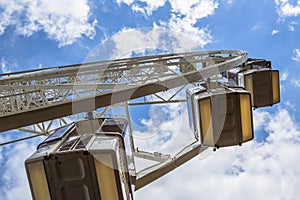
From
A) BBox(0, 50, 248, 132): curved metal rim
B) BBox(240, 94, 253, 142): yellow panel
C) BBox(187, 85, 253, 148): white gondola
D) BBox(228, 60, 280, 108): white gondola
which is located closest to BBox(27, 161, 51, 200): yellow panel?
BBox(0, 50, 248, 132): curved metal rim

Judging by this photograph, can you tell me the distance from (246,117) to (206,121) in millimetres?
350

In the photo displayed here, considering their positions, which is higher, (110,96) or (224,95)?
(110,96)

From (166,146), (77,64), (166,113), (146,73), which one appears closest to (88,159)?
(166,146)

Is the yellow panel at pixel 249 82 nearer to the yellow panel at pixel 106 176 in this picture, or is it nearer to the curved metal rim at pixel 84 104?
the curved metal rim at pixel 84 104

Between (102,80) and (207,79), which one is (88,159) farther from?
(102,80)

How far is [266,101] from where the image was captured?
119 inches

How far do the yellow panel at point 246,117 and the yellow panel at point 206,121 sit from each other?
0.28m

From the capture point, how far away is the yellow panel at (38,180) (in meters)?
1.56

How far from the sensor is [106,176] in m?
1.58

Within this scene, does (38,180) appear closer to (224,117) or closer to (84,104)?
(84,104)

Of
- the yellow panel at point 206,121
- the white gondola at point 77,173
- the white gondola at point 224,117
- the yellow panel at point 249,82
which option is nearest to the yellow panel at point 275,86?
the yellow panel at point 249,82

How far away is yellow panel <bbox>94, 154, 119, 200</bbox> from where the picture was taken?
5.15 ft

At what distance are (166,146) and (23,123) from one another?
3.00 meters

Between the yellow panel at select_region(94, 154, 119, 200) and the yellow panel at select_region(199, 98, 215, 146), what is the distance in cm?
100
